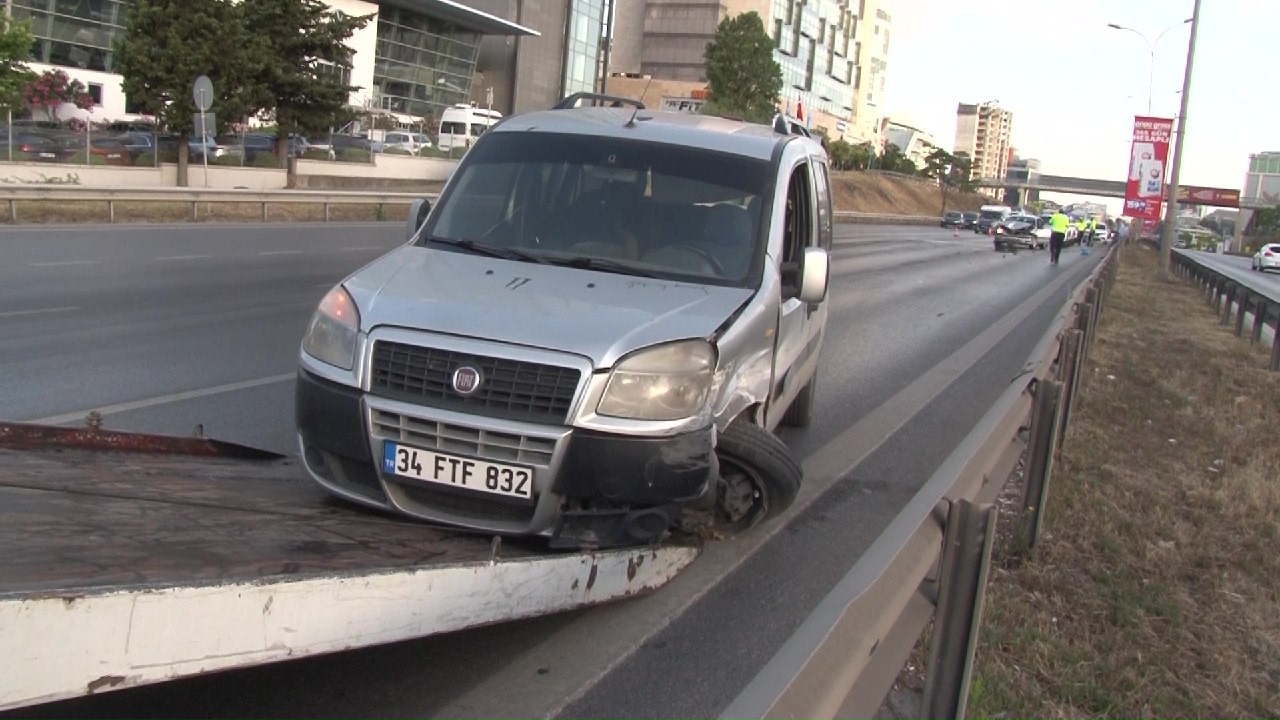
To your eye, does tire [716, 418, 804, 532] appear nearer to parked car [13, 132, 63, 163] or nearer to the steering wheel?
the steering wheel

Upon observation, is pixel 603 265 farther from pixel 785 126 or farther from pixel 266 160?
pixel 266 160

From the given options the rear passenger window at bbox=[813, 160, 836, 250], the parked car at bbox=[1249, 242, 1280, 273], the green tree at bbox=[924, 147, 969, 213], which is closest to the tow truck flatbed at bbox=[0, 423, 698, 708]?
the rear passenger window at bbox=[813, 160, 836, 250]

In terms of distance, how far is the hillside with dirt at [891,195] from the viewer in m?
97.5

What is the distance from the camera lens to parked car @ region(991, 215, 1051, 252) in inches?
1893

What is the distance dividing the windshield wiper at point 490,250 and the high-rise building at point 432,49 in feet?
103

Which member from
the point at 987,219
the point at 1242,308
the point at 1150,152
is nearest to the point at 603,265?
the point at 1242,308

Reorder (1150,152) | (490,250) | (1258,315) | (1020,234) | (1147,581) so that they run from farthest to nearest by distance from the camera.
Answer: (1020,234) → (1150,152) → (1258,315) → (490,250) → (1147,581)

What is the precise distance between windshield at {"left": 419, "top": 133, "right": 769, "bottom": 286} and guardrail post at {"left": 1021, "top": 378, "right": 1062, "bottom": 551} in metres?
1.55

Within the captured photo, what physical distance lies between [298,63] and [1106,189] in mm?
138051

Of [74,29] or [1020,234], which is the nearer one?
[74,29]

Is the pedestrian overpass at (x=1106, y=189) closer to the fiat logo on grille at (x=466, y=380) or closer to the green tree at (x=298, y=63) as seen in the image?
the green tree at (x=298, y=63)

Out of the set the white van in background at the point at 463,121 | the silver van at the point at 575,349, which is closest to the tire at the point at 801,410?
the silver van at the point at 575,349

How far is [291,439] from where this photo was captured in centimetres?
720

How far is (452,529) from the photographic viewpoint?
4.45 meters
